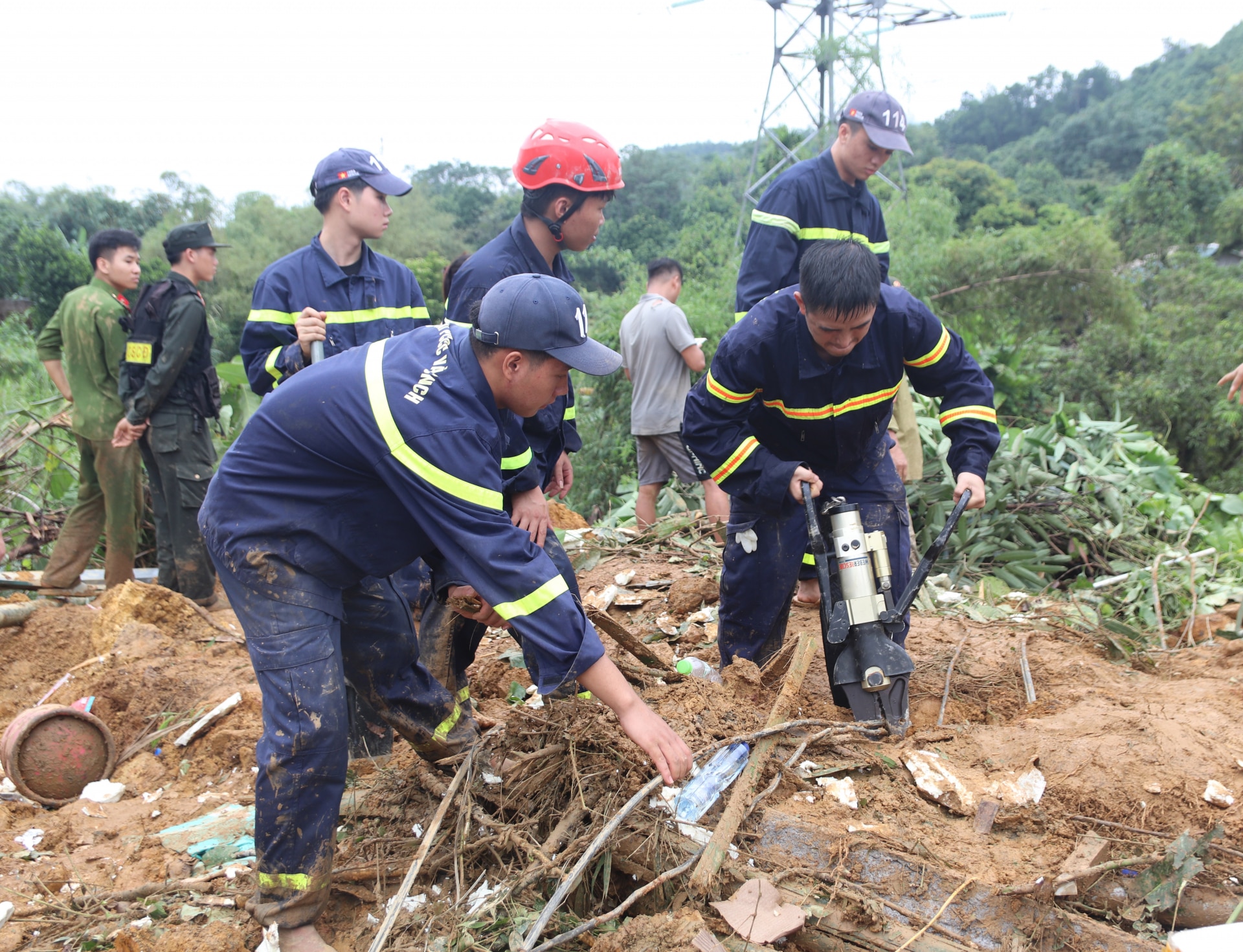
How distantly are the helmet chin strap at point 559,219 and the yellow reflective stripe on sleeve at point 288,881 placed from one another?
7.71ft

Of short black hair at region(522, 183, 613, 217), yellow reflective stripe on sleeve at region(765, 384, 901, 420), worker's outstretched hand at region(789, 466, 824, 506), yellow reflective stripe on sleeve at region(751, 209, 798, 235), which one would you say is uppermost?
short black hair at region(522, 183, 613, 217)

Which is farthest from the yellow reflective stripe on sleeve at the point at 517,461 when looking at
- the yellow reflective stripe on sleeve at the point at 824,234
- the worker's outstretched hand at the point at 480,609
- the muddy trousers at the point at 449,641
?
the yellow reflective stripe on sleeve at the point at 824,234

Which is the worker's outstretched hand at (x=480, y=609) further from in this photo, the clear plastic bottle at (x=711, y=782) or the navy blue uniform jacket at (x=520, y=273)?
the clear plastic bottle at (x=711, y=782)

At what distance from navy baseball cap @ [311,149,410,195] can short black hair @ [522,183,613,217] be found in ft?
2.08

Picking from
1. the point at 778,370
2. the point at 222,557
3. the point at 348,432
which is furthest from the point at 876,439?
the point at 222,557

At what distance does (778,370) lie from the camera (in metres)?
3.22

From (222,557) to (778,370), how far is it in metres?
2.00

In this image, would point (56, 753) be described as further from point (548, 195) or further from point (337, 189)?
point (548, 195)

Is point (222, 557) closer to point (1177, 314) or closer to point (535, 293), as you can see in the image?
point (535, 293)

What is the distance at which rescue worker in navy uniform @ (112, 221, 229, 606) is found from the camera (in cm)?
499

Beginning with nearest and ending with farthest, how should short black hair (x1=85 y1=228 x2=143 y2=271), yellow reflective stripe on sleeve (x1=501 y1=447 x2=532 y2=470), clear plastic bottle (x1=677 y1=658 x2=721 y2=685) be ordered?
1. yellow reflective stripe on sleeve (x1=501 y1=447 x2=532 y2=470)
2. clear plastic bottle (x1=677 y1=658 x2=721 y2=685)
3. short black hair (x1=85 y1=228 x2=143 y2=271)

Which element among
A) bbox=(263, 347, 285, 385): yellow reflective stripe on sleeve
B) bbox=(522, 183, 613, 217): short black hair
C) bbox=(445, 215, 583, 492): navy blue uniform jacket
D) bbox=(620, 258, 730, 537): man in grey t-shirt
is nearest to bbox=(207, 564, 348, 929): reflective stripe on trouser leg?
bbox=(445, 215, 583, 492): navy blue uniform jacket

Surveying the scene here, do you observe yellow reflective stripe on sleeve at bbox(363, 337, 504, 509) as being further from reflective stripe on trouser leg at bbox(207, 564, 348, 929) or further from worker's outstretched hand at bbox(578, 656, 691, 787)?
reflective stripe on trouser leg at bbox(207, 564, 348, 929)

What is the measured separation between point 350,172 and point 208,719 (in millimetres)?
2429
